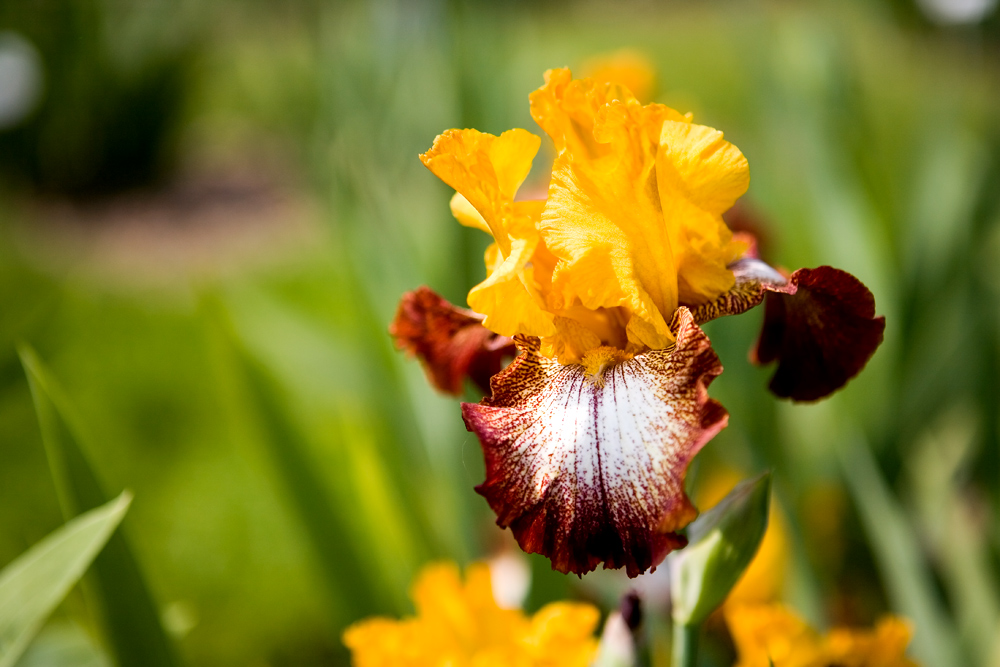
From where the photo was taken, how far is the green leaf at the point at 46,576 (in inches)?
18.4

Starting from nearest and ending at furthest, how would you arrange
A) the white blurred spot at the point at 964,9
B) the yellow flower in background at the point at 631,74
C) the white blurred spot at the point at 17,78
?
the yellow flower in background at the point at 631,74 → the white blurred spot at the point at 964,9 → the white blurred spot at the point at 17,78

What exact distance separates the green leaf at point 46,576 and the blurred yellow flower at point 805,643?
0.40 m

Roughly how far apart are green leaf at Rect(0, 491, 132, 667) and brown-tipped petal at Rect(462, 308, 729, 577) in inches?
9.5

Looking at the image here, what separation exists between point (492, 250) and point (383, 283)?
2.24ft

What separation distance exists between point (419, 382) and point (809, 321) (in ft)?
2.30

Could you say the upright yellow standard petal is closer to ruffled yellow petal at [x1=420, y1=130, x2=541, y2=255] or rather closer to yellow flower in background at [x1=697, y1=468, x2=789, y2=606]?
ruffled yellow petal at [x1=420, y1=130, x2=541, y2=255]

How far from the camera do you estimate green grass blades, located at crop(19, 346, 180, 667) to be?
52cm

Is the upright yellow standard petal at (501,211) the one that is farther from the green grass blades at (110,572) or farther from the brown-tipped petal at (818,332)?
the green grass blades at (110,572)

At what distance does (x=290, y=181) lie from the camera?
3.59 metres

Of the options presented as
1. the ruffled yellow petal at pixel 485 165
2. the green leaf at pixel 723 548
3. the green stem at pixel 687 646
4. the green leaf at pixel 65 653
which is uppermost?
the ruffled yellow petal at pixel 485 165

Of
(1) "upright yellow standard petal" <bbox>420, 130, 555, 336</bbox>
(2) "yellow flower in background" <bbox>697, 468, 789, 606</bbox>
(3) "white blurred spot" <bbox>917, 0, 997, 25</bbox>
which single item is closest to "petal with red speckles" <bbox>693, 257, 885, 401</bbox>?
(1) "upright yellow standard petal" <bbox>420, 130, 555, 336</bbox>

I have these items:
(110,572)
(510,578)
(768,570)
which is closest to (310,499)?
(510,578)

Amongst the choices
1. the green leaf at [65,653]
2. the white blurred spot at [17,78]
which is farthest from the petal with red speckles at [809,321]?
the white blurred spot at [17,78]

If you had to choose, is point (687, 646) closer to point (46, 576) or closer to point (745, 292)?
A: point (745, 292)
